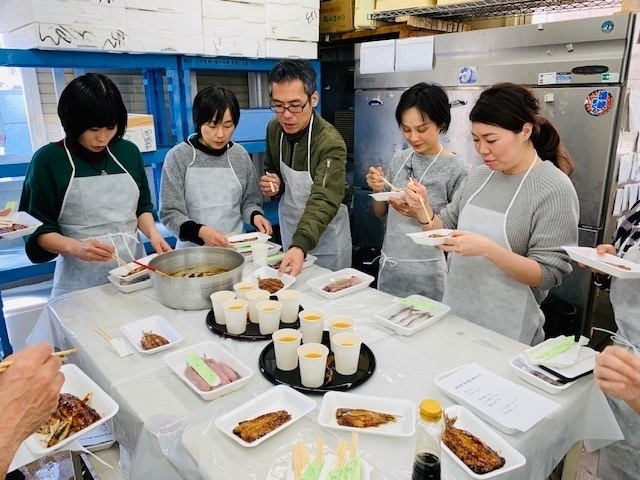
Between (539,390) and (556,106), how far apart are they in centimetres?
219

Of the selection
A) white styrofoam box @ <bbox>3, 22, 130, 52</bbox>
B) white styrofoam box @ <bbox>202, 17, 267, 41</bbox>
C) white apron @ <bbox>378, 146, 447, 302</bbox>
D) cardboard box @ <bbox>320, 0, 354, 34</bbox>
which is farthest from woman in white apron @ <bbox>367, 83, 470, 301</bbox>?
cardboard box @ <bbox>320, 0, 354, 34</bbox>

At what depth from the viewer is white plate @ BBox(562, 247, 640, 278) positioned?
144cm

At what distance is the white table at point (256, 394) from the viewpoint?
3.63 ft

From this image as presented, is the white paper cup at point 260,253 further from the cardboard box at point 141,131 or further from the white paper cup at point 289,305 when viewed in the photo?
the cardboard box at point 141,131

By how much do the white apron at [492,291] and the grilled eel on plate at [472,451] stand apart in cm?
90

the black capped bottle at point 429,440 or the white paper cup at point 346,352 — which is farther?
the white paper cup at point 346,352

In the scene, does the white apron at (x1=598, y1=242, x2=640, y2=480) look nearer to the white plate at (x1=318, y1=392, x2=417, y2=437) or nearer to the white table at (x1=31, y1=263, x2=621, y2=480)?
the white table at (x1=31, y1=263, x2=621, y2=480)

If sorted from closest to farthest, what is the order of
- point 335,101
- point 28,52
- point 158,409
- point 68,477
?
1. point 158,409
2. point 68,477
3. point 28,52
4. point 335,101

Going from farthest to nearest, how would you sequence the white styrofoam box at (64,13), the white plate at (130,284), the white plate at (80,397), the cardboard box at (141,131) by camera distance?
the cardboard box at (141,131)
the white styrofoam box at (64,13)
the white plate at (130,284)
the white plate at (80,397)

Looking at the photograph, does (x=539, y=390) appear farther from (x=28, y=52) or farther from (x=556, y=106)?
(x=28, y=52)

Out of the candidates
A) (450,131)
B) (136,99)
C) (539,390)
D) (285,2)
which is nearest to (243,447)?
(539,390)

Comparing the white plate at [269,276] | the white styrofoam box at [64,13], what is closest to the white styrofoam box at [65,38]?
the white styrofoam box at [64,13]

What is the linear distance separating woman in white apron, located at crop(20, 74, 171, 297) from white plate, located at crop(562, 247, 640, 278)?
6.00 ft

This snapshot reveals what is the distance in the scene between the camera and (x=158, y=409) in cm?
128
